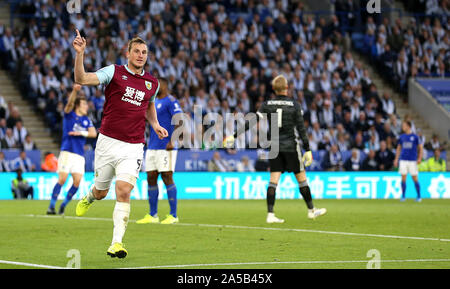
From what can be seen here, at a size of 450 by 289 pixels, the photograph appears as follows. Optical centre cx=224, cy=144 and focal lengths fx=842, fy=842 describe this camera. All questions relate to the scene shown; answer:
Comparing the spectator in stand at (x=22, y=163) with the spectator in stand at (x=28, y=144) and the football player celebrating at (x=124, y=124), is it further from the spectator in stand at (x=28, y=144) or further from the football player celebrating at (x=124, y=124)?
the football player celebrating at (x=124, y=124)

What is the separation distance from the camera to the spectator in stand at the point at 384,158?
92.8 ft

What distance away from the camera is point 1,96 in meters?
28.2

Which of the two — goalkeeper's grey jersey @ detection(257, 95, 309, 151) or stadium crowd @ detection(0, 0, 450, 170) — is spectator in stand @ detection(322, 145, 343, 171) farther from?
goalkeeper's grey jersey @ detection(257, 95, 309, 151)

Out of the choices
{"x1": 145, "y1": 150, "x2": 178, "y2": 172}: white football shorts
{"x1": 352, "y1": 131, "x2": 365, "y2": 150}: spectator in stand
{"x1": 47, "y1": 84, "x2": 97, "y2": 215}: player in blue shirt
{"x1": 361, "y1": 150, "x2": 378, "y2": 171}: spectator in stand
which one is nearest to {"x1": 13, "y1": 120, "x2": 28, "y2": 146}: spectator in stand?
{"x1": 47, "y1": 84, "x2": 97, "y2": 215}: player in blue shirt

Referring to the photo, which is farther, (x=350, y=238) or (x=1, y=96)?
(x=1, y=96)

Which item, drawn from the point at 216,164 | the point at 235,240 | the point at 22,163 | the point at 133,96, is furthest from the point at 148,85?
the point at 216,164

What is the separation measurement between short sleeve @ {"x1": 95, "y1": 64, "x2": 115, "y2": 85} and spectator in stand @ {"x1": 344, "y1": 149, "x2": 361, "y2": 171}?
19293 millimetres

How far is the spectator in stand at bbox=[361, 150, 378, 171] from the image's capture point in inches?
1105

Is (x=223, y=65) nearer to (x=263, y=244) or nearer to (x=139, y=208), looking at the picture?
(x=139, y=208)

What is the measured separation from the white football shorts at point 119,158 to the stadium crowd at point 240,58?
674 inches

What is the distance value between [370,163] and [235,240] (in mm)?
17076

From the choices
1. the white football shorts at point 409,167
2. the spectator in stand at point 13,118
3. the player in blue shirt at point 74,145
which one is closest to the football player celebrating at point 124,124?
the player in blue shirt at point 74,145

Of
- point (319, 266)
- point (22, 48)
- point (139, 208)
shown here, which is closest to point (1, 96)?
point (22, 48)

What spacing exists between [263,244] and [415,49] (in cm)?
2630
